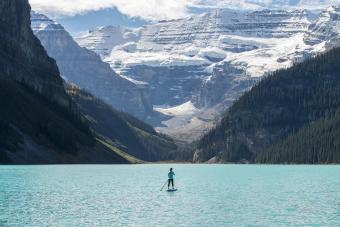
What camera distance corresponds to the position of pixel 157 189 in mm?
156750

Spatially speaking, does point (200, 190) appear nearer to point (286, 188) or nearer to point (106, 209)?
point (286, 188)

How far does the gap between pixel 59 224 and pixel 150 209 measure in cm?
1984

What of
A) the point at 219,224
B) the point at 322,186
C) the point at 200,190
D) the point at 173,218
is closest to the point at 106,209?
the point at 173,218

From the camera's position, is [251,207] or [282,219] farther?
[251,207]

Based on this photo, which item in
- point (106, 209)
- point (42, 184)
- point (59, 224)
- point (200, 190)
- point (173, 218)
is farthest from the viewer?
point (42, 184)

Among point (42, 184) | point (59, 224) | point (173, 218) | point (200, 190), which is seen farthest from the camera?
point (42, 184)

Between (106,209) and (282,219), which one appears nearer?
(282,219)

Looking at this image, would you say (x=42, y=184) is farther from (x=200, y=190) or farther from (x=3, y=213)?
(x=3, y=213)

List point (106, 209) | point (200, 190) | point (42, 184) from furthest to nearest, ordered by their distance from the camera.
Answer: point (42, 184)
point (200, 190)
point (106, 209)

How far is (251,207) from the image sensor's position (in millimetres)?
113062

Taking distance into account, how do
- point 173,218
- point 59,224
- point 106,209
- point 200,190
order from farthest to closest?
point 200,190 < point 106,209 < point 173,218 < point 59,224

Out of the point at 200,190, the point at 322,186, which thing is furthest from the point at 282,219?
the point at 322,186

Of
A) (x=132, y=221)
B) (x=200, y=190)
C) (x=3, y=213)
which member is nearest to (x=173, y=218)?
(x=132, y=221)

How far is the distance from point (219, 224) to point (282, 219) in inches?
351
